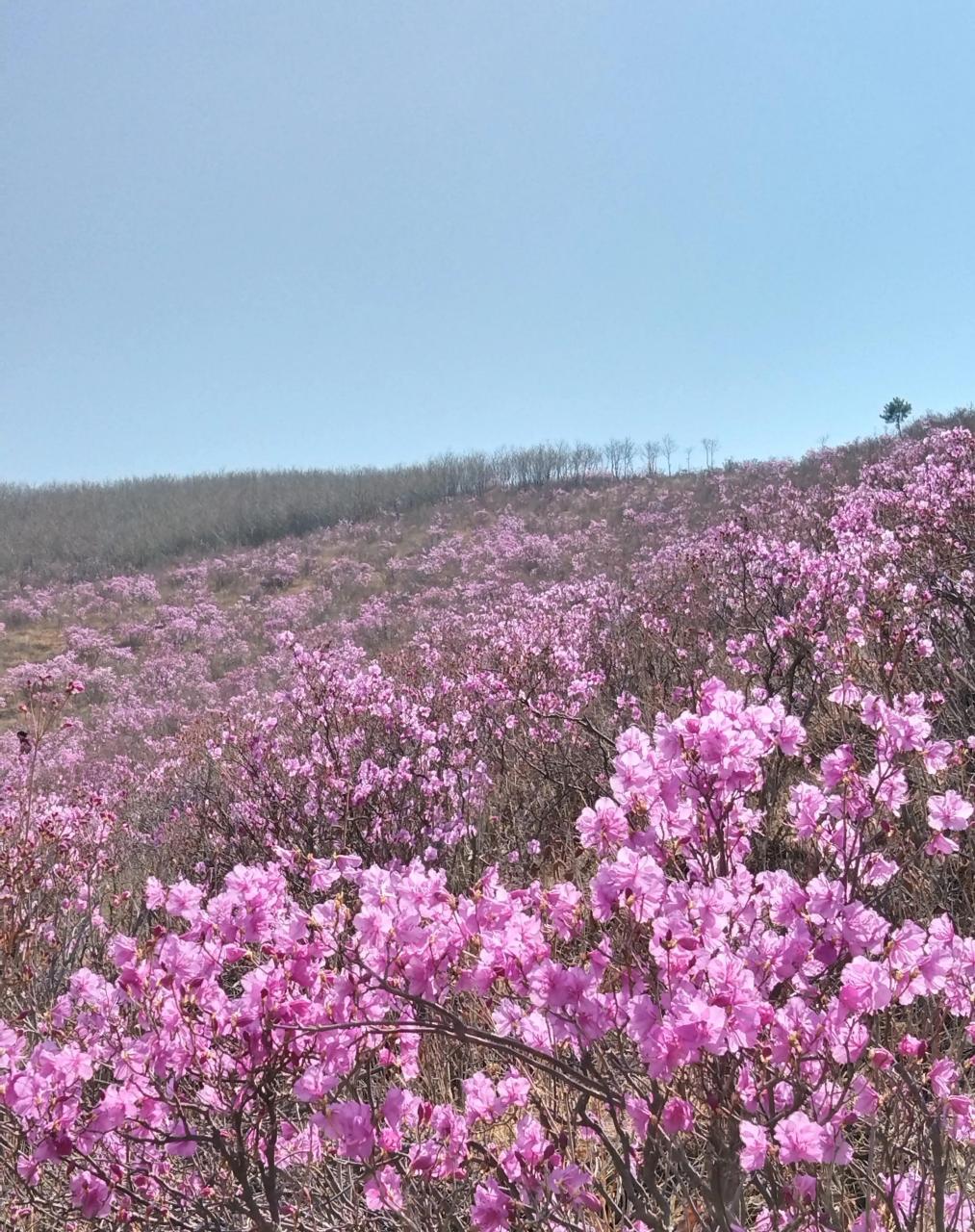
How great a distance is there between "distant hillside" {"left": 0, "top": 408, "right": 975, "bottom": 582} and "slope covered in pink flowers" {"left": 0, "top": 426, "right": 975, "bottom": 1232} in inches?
1001

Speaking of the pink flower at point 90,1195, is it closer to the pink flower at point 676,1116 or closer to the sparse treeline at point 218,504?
the pink flower at point 676,1116

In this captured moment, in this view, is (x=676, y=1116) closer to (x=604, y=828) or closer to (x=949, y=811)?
(x=604, y=828)

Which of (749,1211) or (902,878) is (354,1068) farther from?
(902,878)

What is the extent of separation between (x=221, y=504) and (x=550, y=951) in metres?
38.2

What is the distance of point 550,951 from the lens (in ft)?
5.94

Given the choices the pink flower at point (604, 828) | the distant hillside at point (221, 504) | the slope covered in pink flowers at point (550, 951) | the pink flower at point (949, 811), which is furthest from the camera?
the distant hillside at point (221, 504)

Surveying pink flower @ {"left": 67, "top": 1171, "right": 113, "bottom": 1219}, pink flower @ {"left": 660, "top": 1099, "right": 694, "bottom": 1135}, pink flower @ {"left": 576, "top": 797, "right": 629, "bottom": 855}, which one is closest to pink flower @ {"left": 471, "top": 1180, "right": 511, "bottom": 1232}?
pink flower @ {"left": 660, "top": 1099, "right": 694, "bottom": 1135}

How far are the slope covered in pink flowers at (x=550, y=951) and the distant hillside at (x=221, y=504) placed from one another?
25418 mm

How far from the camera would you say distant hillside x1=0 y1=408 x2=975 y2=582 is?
31.0 meters

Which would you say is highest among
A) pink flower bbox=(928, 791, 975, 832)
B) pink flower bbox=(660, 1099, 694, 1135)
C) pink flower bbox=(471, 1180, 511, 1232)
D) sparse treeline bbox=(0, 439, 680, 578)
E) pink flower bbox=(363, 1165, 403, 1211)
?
sparse treeline bbox=(0, 439, 680, 578)

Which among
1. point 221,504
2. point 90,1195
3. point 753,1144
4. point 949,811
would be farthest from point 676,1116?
point 221,504

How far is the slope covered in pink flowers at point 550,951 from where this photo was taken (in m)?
1.60

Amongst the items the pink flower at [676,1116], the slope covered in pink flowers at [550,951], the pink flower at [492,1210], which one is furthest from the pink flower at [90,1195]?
the pink flower at [676,1116]

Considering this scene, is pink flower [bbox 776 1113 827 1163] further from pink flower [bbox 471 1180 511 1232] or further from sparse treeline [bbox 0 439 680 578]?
sparse treeline [bbox 0 439 680 578]
